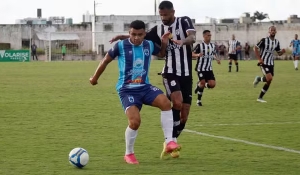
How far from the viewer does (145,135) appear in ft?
46.3

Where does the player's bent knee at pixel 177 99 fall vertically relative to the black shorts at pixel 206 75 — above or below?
above

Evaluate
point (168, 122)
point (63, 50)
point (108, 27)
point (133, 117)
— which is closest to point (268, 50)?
point (168, 122)

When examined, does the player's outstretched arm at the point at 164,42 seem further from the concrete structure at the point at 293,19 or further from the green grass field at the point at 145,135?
the concrete structure at the point at 293,19

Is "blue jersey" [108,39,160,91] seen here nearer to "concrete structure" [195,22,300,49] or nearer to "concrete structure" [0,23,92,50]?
"concrete structure" [0,23,92,50]

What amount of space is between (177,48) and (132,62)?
1284mm

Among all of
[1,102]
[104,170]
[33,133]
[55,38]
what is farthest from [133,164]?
[55,38]

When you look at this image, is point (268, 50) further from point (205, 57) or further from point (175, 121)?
point (175, 121)

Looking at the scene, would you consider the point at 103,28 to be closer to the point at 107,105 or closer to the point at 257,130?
the point at 107,105

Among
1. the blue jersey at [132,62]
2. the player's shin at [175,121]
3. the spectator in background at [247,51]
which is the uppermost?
the blue jersey at [132,62]

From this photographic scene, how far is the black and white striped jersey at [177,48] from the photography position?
38.8 feet

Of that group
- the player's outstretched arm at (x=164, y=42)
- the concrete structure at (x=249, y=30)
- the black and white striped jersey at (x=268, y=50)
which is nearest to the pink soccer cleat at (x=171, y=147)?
the player's outstretched arm at (x=164, y=42)

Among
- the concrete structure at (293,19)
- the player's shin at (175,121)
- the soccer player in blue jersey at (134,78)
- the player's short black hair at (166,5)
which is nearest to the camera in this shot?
the soccer player in blue jersey at (134,78)

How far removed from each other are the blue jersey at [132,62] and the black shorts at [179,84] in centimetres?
99

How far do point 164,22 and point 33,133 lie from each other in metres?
3.92
